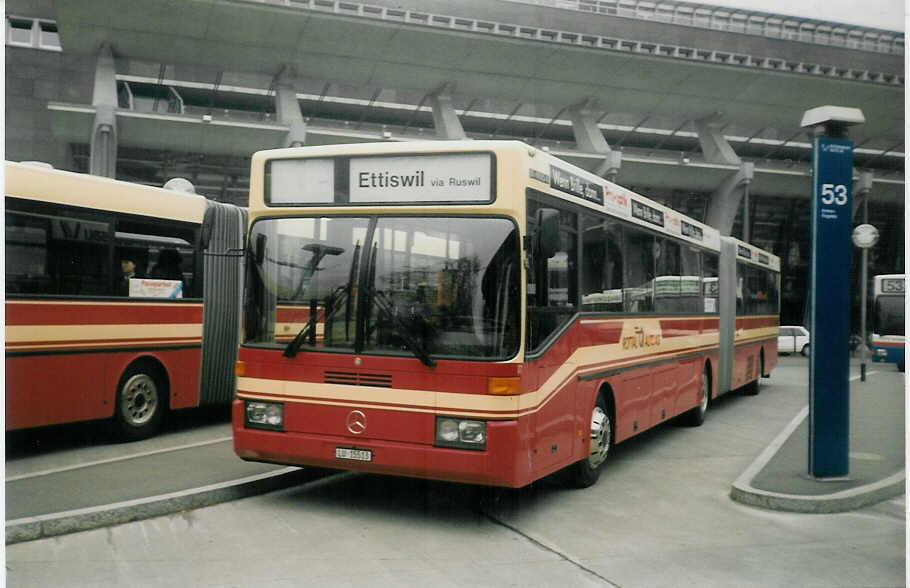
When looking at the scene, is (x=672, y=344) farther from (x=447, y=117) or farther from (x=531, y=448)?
(x=447, y=117)

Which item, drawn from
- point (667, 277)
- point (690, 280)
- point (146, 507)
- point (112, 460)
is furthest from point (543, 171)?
point (690, 280)

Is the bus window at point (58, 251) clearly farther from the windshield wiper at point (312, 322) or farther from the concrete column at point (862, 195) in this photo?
the concrete column at point (862, 195)

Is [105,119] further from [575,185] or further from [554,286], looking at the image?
[554,286]

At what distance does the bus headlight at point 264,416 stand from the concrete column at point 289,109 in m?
18.6

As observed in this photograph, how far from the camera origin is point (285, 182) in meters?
6.96

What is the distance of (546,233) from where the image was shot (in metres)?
6.37

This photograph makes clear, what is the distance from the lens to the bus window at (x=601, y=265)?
781cm

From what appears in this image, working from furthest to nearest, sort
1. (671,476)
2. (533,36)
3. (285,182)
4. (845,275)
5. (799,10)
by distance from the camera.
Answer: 1. (533,36)
2. (671,476)
3. (845,275)
4. (285,182)
5. (799,10)

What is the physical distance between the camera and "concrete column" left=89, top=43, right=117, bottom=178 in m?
16.3

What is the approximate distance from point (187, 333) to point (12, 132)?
170 inches

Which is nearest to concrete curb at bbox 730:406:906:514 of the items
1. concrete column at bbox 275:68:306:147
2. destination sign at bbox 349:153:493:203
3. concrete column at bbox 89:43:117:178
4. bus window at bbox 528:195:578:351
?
bus window at bbox 528:195:578:351

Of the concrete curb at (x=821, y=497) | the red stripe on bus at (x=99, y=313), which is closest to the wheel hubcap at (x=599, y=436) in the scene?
the concrete curb at (x=821, y=497)

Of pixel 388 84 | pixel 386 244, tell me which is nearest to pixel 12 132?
pixel 386 244

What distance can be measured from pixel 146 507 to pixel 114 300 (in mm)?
3554
